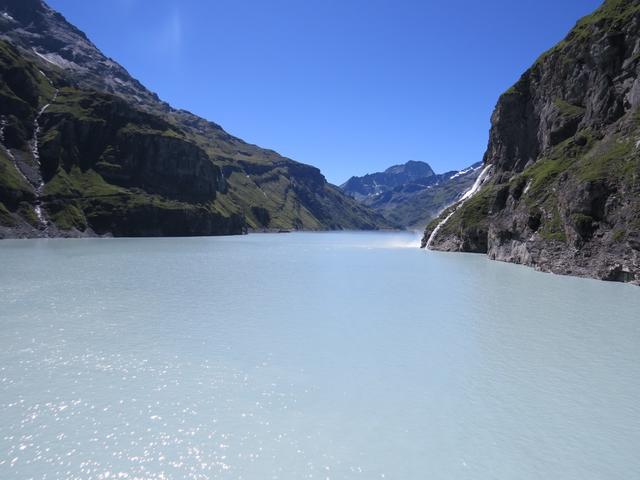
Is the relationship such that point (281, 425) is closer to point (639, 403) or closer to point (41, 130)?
point (639, 403)

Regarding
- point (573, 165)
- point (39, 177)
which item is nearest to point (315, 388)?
point (573, 165)

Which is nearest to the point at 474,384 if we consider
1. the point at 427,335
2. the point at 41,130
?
the point at 427,335

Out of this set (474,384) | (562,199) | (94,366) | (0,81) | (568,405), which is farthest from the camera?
(0,81)

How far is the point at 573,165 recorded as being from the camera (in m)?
73.0

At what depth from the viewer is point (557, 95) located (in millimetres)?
104500

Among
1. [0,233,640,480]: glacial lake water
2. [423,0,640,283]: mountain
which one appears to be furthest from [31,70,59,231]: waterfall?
[0,233,640,480]: glacial lake water

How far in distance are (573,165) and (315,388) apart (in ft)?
231

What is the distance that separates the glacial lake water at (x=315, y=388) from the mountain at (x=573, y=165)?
19.6 m

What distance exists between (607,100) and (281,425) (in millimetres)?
88584

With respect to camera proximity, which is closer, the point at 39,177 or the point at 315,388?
the point at 315,388

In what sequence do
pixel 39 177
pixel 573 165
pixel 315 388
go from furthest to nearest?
pixel 39 177
pixel 573 165
pixel 315 388

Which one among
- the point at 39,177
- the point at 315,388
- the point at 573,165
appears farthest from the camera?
the point at 39,177

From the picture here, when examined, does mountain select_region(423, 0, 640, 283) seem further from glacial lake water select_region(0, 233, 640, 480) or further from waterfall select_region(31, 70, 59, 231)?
waterfall select_region(31, 70, 59, 231)

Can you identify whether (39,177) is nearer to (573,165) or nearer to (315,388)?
(573,165)
